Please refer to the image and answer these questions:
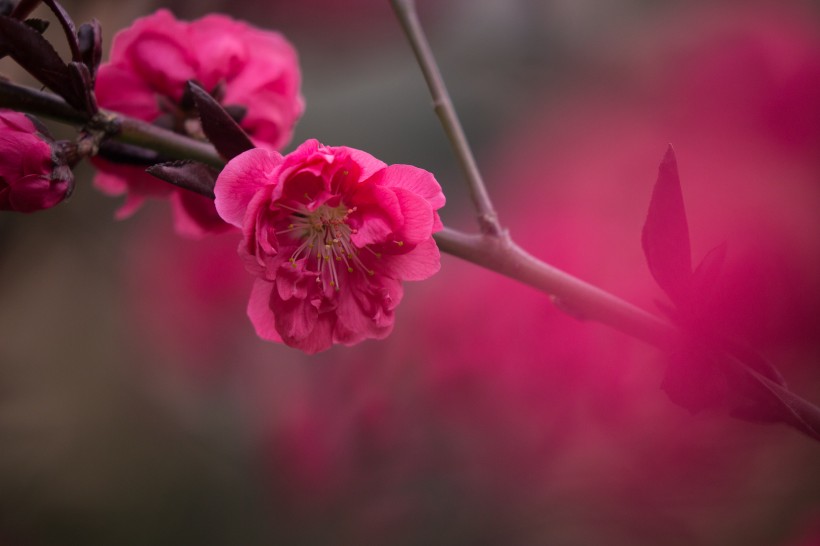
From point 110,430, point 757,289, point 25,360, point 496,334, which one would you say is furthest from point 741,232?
point 25,360

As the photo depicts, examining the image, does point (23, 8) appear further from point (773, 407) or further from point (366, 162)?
point (773, 407)

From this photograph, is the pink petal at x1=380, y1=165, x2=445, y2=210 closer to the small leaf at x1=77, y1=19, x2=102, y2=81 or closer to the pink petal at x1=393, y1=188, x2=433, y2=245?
the pink petal at x1=393, y1=188, x2=433, y2=245

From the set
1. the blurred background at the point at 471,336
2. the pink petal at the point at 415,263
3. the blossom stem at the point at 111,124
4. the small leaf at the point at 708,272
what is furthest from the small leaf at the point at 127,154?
the blurred background at the point at 471,336

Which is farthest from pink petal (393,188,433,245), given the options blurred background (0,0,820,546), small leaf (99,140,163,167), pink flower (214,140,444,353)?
blurred background (0,0,820,546)

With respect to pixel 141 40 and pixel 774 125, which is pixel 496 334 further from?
pixel 141 40

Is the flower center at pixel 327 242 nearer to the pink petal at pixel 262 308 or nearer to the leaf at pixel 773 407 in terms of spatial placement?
the pink petal at pixel 262 308

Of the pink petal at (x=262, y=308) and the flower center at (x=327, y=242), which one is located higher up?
the flower center at (x=327, y=242)

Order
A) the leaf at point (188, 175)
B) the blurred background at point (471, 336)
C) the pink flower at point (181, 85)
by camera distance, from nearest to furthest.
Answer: the leaf at point (188, 175) → the pink flower at point (181, 85) → the blurred background at point (471, 336)
